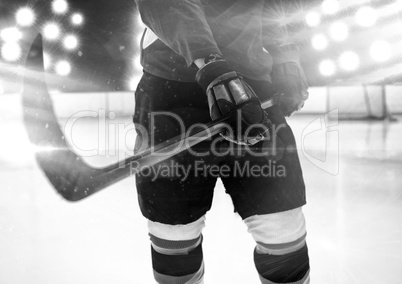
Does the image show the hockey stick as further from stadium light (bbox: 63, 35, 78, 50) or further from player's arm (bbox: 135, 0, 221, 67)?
stadium light (bbox: 63, 35, 78, 50)

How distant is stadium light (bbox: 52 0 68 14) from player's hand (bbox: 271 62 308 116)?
686 cm

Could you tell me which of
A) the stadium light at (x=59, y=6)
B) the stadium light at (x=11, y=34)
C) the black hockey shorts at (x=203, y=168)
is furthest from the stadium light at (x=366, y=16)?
the black hockey shorts at (x=203, y=168)

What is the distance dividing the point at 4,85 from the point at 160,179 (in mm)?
8004

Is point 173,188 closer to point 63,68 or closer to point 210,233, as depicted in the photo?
point 210,233

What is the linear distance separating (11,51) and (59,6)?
1.33 metres

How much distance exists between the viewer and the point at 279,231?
3.14ft

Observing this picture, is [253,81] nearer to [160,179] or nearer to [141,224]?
[160,179]

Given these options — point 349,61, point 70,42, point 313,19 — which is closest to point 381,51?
point 349,61

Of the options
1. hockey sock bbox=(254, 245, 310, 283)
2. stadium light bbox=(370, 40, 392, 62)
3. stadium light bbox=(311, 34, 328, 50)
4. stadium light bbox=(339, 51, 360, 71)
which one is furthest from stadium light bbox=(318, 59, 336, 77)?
hockey sock bbox=(254, 245, 310, 283)

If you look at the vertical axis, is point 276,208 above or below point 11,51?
below

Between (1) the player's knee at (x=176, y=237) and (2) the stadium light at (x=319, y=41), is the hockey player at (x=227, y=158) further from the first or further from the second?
(2) the stadium light at (x=319, y=41)

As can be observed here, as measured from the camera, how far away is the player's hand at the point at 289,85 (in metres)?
1.03

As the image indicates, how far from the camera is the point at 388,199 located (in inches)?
89.5

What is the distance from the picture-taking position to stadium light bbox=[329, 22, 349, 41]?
7638 millimetres
